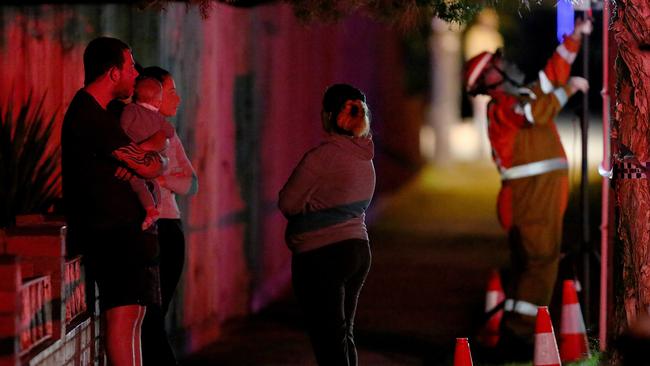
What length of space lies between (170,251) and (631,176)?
238 cm

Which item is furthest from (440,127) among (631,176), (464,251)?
(631,176)

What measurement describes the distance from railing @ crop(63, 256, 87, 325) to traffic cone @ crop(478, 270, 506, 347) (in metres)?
3.46

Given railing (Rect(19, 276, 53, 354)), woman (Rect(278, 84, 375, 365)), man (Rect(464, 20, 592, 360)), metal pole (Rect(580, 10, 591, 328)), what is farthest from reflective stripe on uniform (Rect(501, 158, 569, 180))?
railing (Rect(19, 276, 53, 354))

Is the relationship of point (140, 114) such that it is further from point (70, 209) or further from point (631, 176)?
point (631, 176)

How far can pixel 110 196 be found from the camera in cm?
577

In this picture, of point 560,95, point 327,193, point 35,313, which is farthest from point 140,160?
point 560,95

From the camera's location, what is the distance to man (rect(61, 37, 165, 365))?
18.7ft

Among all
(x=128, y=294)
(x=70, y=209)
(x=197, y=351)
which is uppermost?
(x=70, y=209)

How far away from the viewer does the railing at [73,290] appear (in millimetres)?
5841

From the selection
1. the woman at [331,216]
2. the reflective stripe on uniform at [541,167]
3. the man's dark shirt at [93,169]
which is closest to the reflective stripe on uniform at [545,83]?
the reflective stripe on uniform at [541,167]

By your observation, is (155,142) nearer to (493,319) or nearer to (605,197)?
(605,197)

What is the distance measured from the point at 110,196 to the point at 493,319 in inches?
153

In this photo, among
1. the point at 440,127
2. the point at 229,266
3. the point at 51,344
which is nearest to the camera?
the point at 51,344

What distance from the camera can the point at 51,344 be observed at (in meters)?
5.52
